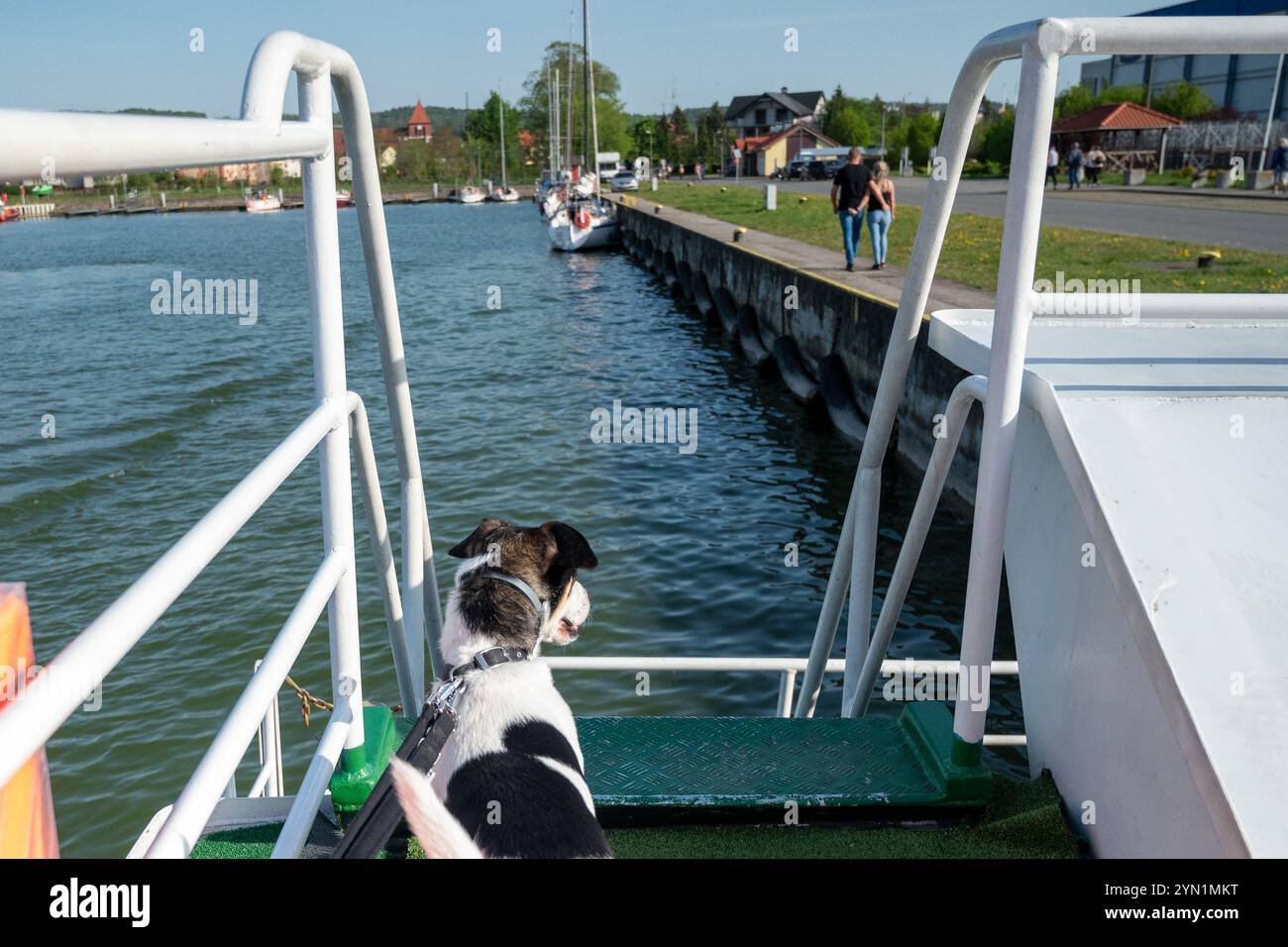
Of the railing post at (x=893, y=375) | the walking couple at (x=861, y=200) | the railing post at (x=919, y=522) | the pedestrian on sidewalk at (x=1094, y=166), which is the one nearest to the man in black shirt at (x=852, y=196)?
the walking couple at (x=861, y=200)

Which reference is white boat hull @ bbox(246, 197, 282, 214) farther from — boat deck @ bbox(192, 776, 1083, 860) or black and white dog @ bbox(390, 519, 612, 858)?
boat deck @ bbox(192, 776, 1083, 860)

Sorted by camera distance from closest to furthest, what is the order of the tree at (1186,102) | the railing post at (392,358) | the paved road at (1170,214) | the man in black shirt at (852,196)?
1. the railing post at (392,358)
2. the man in black shirt at (852,196)
3. the paved road at (1170,214)
4. the tree at (1186,102)

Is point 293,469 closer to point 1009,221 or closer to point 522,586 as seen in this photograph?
point 522,586

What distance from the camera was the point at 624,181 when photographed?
88562mm

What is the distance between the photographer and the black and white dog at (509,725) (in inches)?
80.3

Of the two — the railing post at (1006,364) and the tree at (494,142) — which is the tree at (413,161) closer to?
the tree at (494,142)

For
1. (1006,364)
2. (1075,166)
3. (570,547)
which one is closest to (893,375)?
(1006,364)

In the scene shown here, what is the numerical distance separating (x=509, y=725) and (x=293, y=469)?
981 millimetres

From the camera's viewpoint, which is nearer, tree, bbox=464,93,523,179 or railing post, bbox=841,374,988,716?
railing post, bbox=841,374,988,716

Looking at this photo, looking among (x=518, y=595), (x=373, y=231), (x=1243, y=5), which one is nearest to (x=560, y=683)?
(x=518, y=595)

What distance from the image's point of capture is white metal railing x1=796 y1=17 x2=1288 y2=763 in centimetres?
211

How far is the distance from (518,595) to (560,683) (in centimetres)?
653

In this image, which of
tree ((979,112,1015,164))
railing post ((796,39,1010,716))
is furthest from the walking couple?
tree ((979,112,1015,164))

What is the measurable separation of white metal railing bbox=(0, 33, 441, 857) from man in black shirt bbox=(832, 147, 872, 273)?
52.2ft
